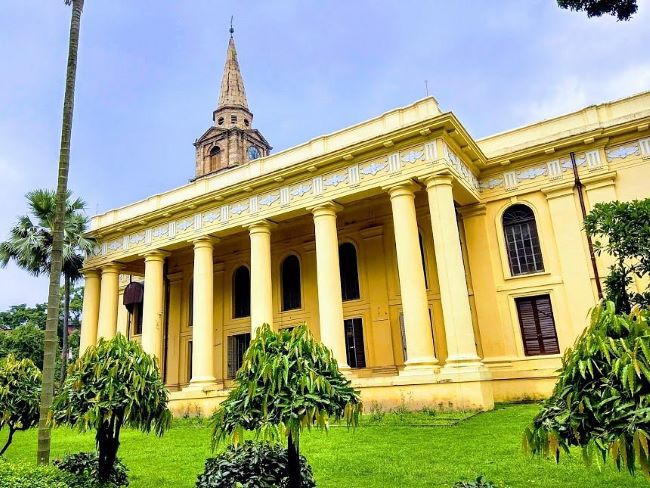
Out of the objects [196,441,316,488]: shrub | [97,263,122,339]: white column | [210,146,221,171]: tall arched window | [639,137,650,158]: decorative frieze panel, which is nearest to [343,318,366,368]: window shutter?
[97,263,122,339]: white column

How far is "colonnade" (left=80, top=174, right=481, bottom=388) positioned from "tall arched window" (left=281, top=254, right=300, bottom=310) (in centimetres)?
383

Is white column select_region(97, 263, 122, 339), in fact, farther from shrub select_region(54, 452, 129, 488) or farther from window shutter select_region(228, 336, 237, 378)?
shrub select_region(54, 452, 129, 488)

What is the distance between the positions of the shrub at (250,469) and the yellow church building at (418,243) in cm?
802

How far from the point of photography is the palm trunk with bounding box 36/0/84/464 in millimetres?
7340

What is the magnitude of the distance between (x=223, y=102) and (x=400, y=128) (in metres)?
29.9

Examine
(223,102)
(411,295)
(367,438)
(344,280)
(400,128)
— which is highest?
(223,102)

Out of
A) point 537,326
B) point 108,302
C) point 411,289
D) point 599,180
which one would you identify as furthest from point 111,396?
point 108,302

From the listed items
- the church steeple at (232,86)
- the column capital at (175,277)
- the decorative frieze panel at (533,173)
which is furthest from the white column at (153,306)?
the church steeple at (232,86)

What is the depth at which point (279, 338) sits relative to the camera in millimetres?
5320

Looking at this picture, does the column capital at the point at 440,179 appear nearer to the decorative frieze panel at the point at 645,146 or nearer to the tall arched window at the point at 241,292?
the decorative frieze panel at the point at 645,146

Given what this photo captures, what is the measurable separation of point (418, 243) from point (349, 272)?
6.19m

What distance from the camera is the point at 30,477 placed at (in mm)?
5598

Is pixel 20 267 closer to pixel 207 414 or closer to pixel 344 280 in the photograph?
pixel 207 414

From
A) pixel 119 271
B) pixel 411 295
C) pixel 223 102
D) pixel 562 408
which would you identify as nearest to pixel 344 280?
pixel 411 295
